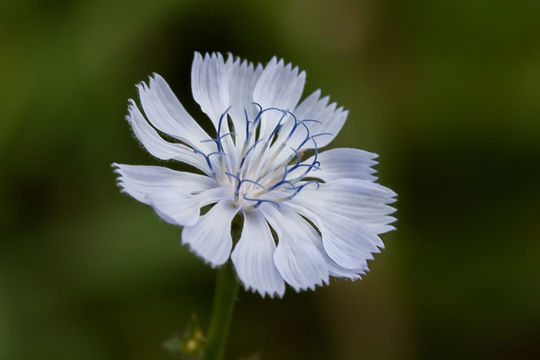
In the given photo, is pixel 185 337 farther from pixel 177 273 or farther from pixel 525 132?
pixel 525 132

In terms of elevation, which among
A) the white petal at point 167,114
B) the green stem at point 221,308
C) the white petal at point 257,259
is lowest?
the green stem at point 221,308

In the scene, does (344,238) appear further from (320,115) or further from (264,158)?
(320,115)

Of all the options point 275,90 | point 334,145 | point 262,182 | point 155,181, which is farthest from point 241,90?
point 334,145

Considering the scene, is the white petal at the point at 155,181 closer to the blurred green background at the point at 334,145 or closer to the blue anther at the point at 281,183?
the blue anther at the point at 281,183

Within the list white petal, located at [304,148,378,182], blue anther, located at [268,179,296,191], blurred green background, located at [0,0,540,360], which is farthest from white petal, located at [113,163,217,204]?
blurred green background, located at [0,0,540,360]

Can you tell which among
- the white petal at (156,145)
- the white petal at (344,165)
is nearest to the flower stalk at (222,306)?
the white petal at (156,145)
